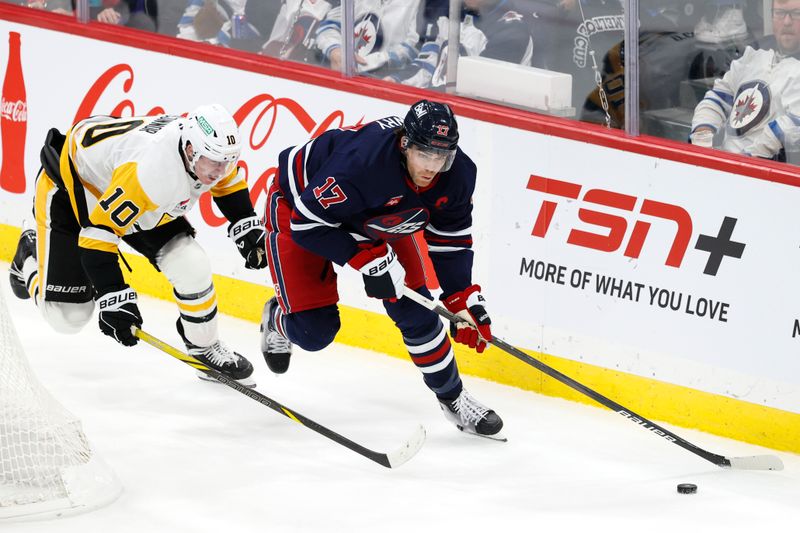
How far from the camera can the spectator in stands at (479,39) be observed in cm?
501

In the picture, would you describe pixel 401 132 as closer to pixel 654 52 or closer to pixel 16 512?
pixel 654 52

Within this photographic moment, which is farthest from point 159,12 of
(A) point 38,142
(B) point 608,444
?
(B) point 608,444

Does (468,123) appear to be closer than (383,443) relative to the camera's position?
No

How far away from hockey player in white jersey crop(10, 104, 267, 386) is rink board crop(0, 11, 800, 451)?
0.81 metres

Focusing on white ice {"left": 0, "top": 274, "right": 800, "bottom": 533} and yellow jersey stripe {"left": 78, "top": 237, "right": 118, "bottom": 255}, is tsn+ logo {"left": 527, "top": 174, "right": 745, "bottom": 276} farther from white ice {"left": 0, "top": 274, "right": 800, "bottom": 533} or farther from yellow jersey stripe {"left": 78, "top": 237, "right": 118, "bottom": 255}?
yellow jersey stripe {"left": 78, "top": 237, "right": 118, "bottom": 255}

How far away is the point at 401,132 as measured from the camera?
13.3 ft

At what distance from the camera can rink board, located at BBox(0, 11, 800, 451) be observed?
439cm

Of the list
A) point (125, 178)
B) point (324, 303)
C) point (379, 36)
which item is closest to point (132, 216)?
point (125, 178)

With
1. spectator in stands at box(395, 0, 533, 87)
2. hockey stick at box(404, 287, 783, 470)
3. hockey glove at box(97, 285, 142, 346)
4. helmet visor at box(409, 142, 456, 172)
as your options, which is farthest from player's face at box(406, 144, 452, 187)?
spectator in stands at box(395, 0, 533, 87)

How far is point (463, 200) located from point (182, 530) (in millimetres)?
1290

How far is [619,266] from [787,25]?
3.13 feet

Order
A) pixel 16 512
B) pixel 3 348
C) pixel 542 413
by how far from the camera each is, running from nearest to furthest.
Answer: pixel 16 512
pixel 3 348
pixel 542 413

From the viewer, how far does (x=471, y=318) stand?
430cm

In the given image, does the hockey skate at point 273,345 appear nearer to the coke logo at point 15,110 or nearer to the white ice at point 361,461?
the white ice at point 361,461
